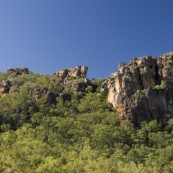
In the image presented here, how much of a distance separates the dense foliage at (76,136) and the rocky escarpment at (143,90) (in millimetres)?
2702

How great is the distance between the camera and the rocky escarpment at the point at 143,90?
2206 inches

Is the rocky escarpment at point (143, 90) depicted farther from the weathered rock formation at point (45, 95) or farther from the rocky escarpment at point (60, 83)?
the weathered rock formation at point (45, 95)

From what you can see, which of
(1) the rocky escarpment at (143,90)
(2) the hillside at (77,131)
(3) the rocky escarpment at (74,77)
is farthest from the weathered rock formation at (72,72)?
(1) the rocky escarpment at (143,90)

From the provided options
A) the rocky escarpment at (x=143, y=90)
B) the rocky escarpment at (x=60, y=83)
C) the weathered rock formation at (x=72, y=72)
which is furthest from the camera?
the weathered rock formation at (x=72, y=72)

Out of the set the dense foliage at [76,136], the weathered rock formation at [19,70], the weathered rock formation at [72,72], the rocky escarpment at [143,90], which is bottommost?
the dense foliage at [76,136]

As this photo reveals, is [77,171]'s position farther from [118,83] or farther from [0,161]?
[118,83]

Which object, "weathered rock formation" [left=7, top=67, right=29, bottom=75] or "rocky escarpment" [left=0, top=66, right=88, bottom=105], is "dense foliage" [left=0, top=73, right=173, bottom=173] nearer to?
"rocky escarpment" [left=0, top=66, right=88, bottom=105]

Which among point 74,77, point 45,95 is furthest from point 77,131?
point 74,77

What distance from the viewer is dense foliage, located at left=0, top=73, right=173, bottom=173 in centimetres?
2422

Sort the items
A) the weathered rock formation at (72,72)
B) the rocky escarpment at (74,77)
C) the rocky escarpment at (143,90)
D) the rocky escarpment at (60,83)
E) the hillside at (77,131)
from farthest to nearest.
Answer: the weathered rock formation at (72,72) → the rocky escarpment at (74,77) → the rocky escarpment at (60,83) → the rocky escarpment at (143,90) → the hillside at (77,131)

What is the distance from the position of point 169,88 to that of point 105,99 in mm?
16473

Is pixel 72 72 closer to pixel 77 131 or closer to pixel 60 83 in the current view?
pixel 60 83

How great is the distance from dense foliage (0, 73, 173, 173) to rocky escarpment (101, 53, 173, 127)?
106 inches

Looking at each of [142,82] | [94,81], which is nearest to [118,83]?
[142,82]
